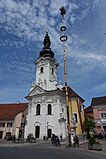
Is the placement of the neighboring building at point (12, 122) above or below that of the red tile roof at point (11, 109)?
below

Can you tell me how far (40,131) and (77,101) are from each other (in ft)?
39.7

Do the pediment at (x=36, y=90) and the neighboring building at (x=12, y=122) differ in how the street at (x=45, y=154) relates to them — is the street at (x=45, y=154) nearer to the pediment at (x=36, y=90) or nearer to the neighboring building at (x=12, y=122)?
the pediment at (x=36, y=90)

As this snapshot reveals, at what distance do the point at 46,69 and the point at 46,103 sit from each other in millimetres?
9321

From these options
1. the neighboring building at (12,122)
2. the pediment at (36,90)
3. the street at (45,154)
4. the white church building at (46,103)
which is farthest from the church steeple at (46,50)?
the street at (45,154)

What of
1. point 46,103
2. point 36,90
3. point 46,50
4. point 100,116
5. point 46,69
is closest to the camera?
point 46,103

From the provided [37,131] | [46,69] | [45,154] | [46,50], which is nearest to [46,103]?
[37,131]

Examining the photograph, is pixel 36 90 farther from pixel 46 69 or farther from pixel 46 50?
pixel 46 50

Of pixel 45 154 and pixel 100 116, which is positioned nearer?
pixel 45 154

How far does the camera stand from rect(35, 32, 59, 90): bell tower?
42.9 metres

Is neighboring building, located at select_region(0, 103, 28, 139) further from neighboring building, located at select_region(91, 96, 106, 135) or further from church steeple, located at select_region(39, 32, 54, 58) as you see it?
neighboring building, located at select_region(91, 96, 106, 135)

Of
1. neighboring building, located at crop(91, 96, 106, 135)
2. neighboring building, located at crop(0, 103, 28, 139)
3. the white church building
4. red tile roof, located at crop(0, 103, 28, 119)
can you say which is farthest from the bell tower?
red tile roof, located at crop(0, 103, 28, 119)

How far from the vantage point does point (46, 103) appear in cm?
3997

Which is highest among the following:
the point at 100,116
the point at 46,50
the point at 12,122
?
the point at 46,50

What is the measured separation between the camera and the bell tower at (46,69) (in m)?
42.9
